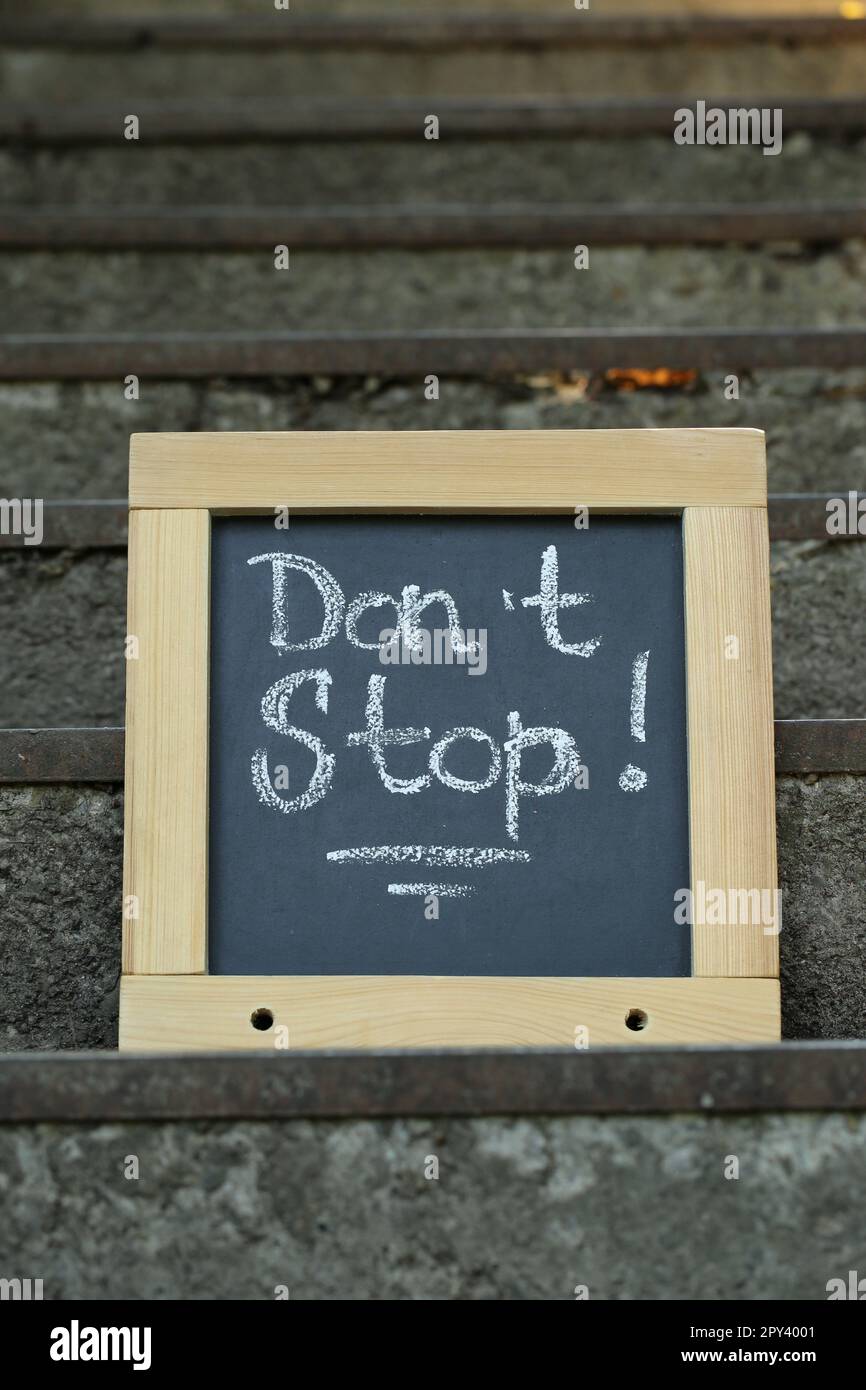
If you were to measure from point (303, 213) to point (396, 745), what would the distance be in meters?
1.36

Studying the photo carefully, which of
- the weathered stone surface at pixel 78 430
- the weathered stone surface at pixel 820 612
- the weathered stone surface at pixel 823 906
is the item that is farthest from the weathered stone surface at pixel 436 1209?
the weathered stone surface at pixel 78 430

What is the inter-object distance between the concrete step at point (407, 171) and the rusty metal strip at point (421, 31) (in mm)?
535

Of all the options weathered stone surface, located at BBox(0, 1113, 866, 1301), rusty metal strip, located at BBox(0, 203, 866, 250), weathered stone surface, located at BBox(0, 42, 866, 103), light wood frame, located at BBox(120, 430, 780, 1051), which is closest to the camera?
weathered stone surface, located at BBox(0, 1113, 866, 1301)

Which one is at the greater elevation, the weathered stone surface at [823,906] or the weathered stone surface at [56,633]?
the weathered stone surface at [56,633]

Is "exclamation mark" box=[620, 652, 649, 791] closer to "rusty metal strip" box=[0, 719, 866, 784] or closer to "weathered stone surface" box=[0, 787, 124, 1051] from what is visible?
"rusty metal strip" box=[0, 719, 866, 784]

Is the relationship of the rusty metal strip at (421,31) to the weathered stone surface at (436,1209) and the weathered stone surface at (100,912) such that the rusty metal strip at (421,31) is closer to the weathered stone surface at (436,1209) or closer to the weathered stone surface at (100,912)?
the weathered stone surface at (100,912)

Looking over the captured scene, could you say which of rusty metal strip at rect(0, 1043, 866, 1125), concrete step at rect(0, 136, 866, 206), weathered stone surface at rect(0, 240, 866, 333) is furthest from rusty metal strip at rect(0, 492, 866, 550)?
concrete step at rect(0, 136, 866, 206)

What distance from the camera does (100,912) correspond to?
1836mm

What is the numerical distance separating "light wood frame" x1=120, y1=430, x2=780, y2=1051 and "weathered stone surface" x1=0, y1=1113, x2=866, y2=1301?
15 centimetres

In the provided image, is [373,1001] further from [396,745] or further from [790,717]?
[790,717]

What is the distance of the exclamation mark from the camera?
5.41 ft

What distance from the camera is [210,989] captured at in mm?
1586

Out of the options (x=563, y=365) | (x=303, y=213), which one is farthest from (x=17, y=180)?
(x=563, y=365)

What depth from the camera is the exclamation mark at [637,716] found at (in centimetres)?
165
